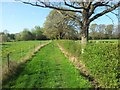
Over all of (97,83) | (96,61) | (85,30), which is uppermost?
(85,30)

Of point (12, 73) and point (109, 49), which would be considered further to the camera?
point (12, 73)

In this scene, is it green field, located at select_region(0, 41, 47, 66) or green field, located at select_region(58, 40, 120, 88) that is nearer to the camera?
green field, located at select_region(58, 40, 120, 88)

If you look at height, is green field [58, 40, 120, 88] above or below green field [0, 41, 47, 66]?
above

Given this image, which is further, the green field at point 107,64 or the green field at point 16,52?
the green field at point 16,52

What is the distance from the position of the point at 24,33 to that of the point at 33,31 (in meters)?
3.05

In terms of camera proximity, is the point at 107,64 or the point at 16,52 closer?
the point at 107,64

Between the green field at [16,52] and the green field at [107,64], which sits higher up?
the green field at [107,64]

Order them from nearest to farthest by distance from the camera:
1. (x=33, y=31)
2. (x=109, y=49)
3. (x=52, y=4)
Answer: (x=109, y=49)
(x=52, y=4)
(x=33, y=31)

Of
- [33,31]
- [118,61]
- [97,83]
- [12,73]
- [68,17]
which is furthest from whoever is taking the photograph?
[33,31]

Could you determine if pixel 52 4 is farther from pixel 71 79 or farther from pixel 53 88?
pixel 53 88

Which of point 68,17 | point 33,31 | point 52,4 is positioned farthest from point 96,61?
point 33,31

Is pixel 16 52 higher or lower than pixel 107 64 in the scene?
lower

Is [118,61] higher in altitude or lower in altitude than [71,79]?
higher

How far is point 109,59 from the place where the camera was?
903cm
